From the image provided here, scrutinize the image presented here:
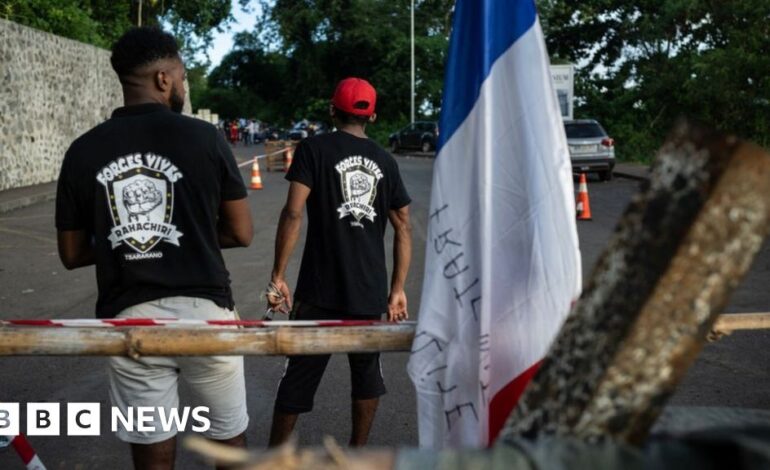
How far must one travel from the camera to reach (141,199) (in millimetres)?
3137

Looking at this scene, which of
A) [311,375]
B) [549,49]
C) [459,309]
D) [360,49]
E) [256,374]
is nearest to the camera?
[459,309]

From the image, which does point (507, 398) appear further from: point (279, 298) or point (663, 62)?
point (663, 62)

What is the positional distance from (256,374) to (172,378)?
3.14 meters

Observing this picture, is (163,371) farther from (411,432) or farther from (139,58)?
(411,432)

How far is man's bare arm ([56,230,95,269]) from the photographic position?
3.29 metres

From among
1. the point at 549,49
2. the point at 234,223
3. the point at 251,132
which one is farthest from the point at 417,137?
the point at 234,223

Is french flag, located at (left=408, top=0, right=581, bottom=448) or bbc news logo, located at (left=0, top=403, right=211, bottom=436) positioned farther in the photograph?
bbc news logo, located at (left=0, top=403, right=211, bottom=436)

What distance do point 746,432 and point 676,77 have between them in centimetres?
3507

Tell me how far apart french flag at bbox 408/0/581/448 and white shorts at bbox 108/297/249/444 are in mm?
1007

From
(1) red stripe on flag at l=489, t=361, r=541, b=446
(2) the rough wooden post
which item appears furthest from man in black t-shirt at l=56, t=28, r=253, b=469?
(2) the rough wooden post

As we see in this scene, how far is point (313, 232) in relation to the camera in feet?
14.3

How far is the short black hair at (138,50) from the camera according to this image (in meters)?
3.29

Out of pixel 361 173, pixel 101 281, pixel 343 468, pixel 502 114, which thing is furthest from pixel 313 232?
pixel 343 468

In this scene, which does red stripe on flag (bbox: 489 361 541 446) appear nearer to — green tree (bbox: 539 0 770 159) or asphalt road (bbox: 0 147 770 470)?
asphalt road (bbox: 0 147 770 470)
